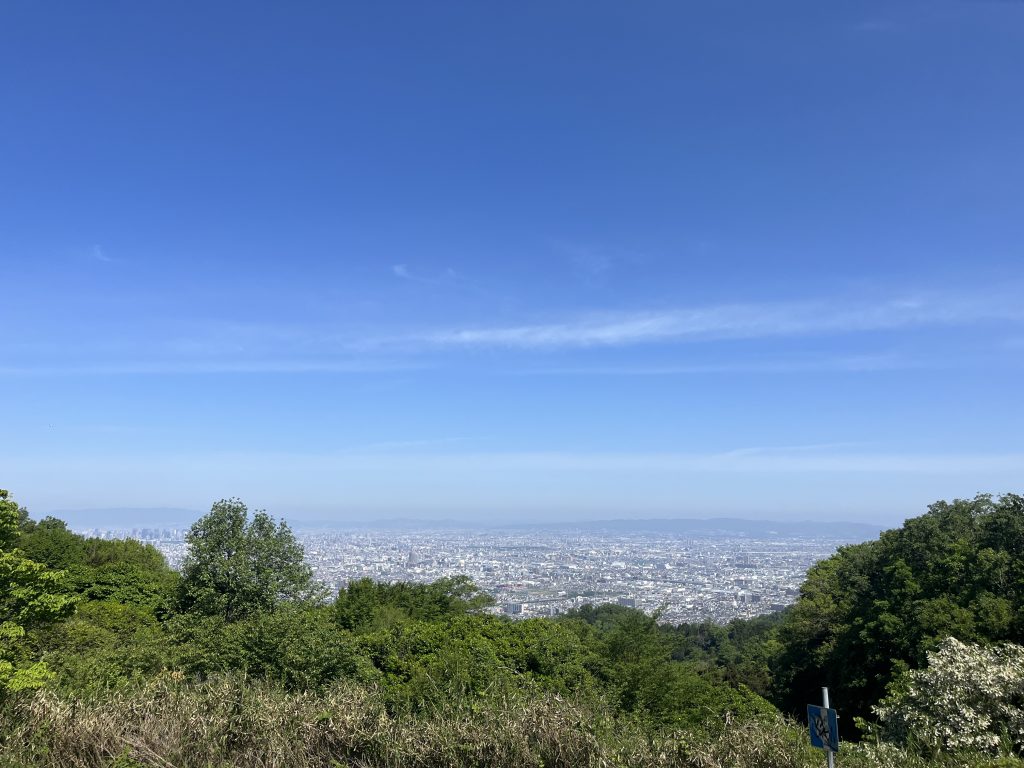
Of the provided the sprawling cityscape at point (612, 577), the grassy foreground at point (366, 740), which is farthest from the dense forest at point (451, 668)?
the sprawling cityscape at point (612, 577)

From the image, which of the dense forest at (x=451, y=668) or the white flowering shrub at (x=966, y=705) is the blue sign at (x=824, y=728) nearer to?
the dense forest at (x=451, y=668)

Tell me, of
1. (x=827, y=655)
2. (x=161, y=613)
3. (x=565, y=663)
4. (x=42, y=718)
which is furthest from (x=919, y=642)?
(x=161, y=613)

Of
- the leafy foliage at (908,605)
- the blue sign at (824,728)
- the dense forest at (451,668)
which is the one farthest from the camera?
the leafy foliage at (908,605)

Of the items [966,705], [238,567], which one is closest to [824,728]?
[966,705]

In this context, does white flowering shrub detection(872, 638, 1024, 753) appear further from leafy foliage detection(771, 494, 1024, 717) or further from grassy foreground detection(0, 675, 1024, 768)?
leafy foliage detection(771, 494, 1024, 717)

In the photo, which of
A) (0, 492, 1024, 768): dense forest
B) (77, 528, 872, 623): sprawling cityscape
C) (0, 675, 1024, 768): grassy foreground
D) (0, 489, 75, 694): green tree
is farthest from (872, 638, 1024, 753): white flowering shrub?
(77, 528, 872, 623): sprawling cityscape

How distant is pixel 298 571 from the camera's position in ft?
97.7

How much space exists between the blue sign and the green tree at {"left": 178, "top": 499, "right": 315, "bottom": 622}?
2483 cm

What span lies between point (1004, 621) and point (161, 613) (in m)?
35.0

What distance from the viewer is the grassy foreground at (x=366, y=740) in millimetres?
8680

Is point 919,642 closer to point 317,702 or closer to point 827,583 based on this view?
point 827,583

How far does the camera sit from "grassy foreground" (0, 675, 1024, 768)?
8680 millimetres

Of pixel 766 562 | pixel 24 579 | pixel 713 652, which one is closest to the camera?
pixel 24 579

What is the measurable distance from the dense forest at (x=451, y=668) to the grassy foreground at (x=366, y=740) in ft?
0.12
